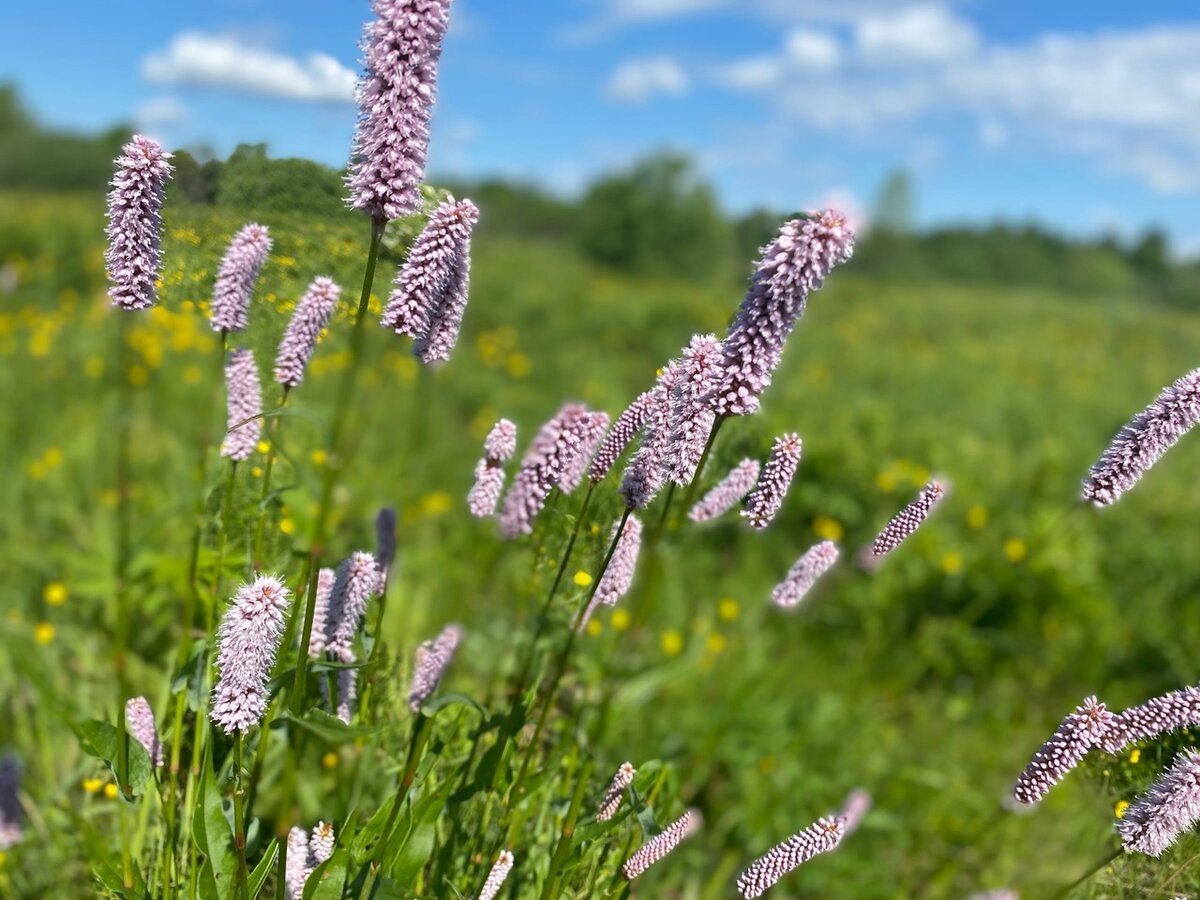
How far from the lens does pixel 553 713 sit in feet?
7.70

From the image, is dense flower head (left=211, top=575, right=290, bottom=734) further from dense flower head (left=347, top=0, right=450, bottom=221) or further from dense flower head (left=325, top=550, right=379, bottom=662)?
dense flower head (left=347, top=0, right=450, bottom=221)

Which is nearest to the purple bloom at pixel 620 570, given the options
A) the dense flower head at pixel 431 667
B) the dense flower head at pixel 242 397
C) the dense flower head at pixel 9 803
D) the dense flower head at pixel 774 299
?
the dense flower head at pixel 431 667

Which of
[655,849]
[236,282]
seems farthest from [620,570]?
[236,282]

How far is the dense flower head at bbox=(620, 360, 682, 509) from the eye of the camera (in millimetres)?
1290

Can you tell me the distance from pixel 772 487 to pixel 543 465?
0.38 metres

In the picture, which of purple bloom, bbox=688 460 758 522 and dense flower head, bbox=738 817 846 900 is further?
purple bloom, bbox=688 460 758 522

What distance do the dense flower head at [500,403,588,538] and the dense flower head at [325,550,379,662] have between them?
0.25 meters

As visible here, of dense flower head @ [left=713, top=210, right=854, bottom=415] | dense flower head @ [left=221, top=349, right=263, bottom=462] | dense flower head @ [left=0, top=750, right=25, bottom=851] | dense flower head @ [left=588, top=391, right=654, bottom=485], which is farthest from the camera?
dense flower head @ [left=0, top=750, right=25, bottom=851]

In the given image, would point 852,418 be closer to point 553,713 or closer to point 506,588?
point 506,588

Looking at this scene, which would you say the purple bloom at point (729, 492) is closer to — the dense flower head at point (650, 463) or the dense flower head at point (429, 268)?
the dense flower head at point (650, 463)

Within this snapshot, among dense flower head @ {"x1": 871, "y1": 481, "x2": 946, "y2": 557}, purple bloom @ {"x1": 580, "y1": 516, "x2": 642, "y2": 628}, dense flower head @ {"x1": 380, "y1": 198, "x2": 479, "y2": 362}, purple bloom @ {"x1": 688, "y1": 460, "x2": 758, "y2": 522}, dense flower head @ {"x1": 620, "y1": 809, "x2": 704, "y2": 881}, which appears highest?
dense flower head @ {"x1": 380, "y1": 198, "x2": 479, "y2": 362}

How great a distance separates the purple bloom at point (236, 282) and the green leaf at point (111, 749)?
67 centimetres

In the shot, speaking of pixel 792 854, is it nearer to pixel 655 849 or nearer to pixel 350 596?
pixel 655 849

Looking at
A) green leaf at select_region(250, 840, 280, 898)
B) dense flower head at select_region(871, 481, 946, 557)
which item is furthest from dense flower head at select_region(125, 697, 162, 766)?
dense flower head at select_region(871, 481, 946, 557)
